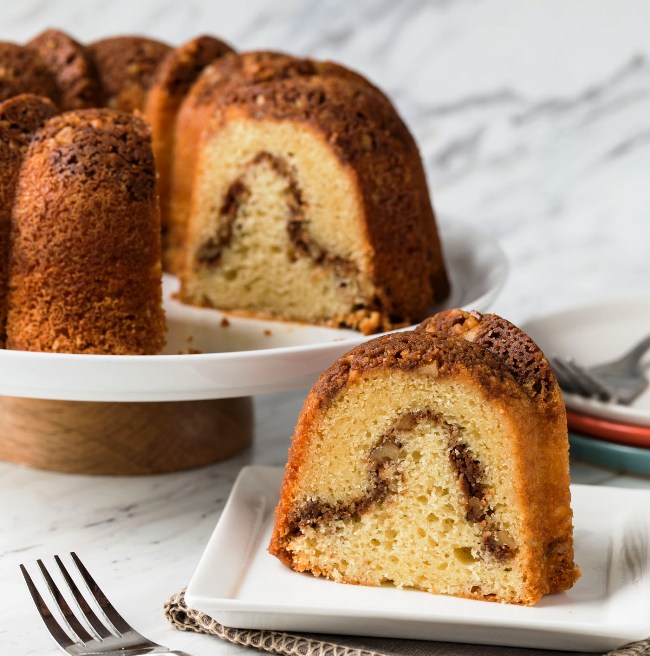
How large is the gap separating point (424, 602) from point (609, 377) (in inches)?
41.4

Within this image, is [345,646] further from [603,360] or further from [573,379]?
[603,360]

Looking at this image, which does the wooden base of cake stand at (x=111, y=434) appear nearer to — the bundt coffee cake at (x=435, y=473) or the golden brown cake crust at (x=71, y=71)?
the bundt coffee cake at (x=435, y=473)

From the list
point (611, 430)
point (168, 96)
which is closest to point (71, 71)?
point (168, 96)

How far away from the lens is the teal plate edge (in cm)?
225

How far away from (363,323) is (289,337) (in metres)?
0.16

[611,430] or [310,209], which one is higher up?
[310,209]

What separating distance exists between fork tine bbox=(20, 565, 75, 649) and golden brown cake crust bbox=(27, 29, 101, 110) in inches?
53.7

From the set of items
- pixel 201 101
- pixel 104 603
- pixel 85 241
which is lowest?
pixel 104 603

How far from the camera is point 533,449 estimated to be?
1692 millimetres

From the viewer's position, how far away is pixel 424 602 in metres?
1.68

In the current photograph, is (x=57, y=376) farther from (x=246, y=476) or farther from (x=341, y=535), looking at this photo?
(x=341, y=535)

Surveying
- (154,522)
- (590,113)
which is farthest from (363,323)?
(590,113)

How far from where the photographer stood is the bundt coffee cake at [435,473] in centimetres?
167

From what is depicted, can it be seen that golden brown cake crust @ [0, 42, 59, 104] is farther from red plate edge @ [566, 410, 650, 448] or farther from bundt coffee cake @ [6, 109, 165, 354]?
red plate edge @ [566, 410, 650, 448]
